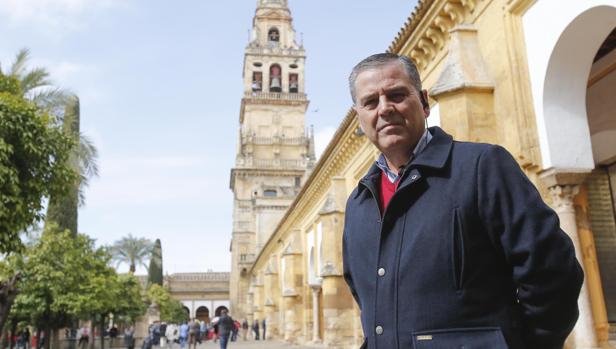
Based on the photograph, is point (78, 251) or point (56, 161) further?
point (78, 251)

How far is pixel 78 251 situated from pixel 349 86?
23513 millimetres

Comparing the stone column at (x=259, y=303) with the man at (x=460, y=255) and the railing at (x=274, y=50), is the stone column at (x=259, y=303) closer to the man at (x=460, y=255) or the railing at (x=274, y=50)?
the railing at (x=274, y=50)

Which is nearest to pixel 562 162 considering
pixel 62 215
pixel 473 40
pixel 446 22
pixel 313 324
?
pixel 473 40

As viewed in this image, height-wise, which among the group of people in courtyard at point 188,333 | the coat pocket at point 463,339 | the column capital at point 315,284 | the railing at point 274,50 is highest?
the railing at point 274,50

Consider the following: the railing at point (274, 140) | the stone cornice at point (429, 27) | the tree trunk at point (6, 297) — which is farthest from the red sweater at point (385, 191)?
the railing at point (274, 140)

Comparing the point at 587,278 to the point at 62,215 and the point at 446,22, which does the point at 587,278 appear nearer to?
the point at 446,22

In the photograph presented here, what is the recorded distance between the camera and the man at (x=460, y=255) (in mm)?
1617

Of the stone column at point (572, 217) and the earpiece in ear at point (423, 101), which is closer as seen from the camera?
the earpiece in ear at point (423, 101)

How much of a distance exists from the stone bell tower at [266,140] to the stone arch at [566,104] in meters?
41.0

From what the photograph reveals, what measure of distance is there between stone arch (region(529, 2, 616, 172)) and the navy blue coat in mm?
5483

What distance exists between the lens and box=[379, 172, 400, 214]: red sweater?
6.74 ft

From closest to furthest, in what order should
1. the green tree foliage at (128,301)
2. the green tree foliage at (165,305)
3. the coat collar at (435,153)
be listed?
the coat collar at (435,153)
the green tree foliage at (128,301)
the green tree foliage at (165,305)

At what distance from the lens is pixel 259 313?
124 ft

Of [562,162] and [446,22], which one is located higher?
[446,22]
